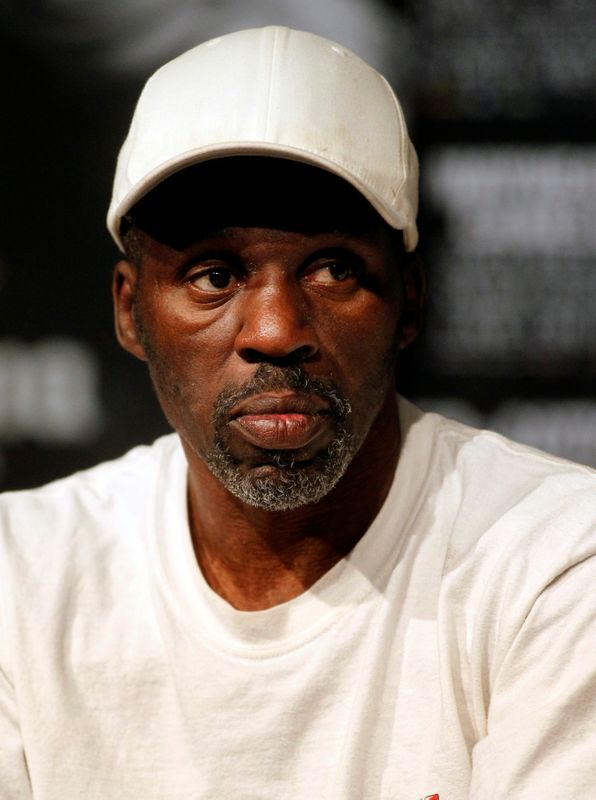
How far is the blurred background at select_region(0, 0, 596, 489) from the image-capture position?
2406 mm

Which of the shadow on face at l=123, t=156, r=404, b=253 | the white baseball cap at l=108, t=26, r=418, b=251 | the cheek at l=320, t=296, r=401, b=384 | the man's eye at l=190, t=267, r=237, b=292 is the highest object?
the white baseball cap at l=108, t=26, r=418, b=251

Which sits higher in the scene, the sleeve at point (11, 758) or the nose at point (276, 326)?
the nose at point (276, 326)

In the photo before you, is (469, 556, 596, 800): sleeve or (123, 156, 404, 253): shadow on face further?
(123, 156, 404, 253): shadow on face

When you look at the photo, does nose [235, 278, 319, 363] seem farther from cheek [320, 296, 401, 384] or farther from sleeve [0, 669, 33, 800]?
sleeve [0, 669, 33, 800]

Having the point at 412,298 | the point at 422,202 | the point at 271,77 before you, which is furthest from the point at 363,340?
the point at 422,202

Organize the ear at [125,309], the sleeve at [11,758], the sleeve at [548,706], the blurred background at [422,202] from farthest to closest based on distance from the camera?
the blurred background at [422,202] < the ear at [125,309] < the sleeve at [11,758] < the sleeve at [548,706]

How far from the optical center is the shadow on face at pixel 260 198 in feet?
4.16

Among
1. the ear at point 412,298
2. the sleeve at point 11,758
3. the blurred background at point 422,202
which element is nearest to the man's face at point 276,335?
the ear at point 412,298

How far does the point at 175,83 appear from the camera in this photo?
1328 millimetres

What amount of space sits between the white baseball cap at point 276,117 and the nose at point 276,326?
0.15m

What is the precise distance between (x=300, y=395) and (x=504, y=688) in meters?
0.40

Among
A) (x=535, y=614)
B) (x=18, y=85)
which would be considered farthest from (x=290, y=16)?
(x=535, y=614)

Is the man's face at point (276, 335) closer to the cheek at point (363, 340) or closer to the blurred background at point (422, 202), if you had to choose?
the cheek at point (363, 340)

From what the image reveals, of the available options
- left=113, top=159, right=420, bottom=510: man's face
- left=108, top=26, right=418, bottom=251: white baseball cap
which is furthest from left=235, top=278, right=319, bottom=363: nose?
left=108, top=26, right=418, bottom=251: white baseball cap
